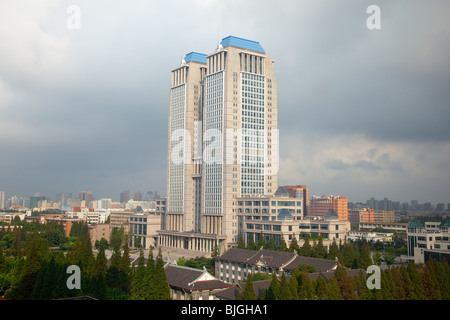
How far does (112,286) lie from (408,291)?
34388 millimetres

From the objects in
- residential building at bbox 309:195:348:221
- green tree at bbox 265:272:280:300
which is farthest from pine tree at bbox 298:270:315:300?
residential building at bbox 309:195:348:221

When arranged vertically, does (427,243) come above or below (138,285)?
above

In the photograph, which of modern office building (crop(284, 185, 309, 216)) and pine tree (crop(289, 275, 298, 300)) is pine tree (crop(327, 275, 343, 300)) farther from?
modern office building (crop(284, 185, 309, 216))

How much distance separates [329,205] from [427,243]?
9708 centimetres

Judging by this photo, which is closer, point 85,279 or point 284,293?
point 284,293

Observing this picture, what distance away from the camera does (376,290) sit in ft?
140

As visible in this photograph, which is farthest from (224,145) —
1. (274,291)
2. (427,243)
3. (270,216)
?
(274,291)

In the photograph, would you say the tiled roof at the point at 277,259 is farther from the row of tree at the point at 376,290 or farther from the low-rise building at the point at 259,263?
the row of tree at the point at 376,290

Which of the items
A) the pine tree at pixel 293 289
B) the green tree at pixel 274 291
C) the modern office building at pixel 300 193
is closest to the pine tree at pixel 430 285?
the pine tree at pixel 293 289

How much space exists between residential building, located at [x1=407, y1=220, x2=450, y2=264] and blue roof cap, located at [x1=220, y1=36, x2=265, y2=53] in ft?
190

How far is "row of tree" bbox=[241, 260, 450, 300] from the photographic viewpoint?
131ft

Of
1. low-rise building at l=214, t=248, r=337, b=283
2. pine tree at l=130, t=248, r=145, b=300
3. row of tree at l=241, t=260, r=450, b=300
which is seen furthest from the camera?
low-rise building at l=214, t=248, r=337, b=283

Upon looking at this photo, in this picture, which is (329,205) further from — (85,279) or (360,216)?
(85,279)

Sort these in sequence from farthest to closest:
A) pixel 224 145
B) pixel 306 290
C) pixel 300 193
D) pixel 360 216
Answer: pixel 360 216
pixel 300 193
pixel 224 145
pixel 306 290
